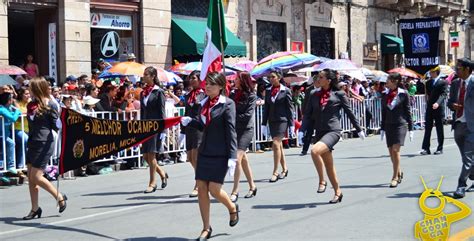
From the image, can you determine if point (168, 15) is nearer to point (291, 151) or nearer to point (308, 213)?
point (291, 151)

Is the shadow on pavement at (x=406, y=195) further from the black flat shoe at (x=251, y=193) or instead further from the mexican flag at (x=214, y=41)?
the mexican flag at (x=214, y=41)

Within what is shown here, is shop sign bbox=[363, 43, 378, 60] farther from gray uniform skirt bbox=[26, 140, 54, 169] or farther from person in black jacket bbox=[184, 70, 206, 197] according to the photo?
gray uniform skirt bbox=[26, 140, 54, 169]

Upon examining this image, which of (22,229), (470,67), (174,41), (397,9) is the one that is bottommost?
(22,229)

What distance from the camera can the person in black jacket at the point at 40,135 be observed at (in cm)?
853

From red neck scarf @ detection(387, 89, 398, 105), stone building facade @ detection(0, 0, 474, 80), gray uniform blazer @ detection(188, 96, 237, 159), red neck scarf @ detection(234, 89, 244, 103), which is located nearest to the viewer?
gray uniform blazer @ detection(188, 96, 237, 159)

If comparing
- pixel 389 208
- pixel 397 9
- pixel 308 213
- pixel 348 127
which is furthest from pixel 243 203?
pixel 397 9

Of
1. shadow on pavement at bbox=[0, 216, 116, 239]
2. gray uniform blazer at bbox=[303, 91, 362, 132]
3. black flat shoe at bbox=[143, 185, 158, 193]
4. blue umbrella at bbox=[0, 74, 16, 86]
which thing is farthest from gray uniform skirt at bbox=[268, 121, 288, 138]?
blue umbrella at bbox=[0, 74, 16, 86]

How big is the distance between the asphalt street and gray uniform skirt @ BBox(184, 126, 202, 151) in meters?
0.74

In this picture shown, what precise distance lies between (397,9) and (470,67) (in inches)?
990

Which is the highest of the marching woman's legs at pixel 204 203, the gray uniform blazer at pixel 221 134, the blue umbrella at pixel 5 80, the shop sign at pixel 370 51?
the shop sign at pixel 370 51

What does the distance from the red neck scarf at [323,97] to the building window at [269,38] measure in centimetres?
1636

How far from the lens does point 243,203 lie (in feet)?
30.9

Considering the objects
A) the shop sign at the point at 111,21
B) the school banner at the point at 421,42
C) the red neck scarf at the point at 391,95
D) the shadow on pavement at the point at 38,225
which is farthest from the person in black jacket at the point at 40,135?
the school banner at the point at 421,42

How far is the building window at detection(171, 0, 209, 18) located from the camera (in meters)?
22.5
